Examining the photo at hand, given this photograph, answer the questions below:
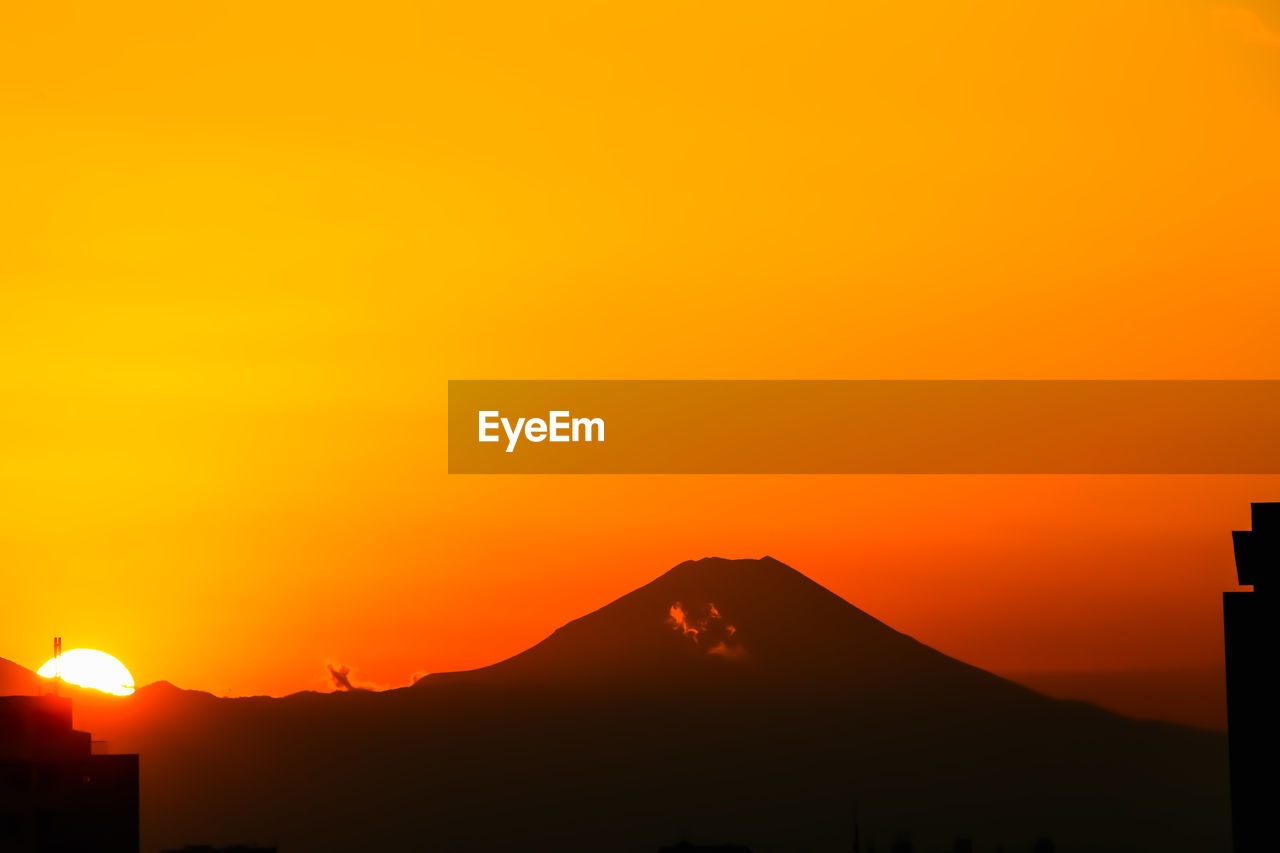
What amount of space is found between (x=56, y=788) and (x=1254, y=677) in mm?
67556

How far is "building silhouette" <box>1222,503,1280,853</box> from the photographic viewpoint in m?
67.3

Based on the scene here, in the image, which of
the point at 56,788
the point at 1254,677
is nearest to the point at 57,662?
the point at 56,788

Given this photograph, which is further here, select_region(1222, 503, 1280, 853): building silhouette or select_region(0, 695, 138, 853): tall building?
select_region(0, 695, 138, 853): tall building

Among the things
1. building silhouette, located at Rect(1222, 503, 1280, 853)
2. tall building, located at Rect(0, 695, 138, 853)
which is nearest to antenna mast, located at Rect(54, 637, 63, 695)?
tall building, located at Rect(0, 695, 138, 853)

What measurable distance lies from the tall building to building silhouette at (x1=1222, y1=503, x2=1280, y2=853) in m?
65.5

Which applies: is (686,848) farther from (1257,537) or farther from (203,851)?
(1257,537)

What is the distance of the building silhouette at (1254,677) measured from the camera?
221 feet

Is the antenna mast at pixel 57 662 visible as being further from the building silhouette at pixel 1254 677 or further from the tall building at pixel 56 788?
the building silhouette at pixel 1254 677

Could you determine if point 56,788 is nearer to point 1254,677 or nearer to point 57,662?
point 57,662

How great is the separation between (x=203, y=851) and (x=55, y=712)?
54154 mm

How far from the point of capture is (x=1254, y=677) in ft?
225

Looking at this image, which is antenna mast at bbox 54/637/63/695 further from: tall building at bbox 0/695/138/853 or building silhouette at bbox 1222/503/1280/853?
building silhouette at bbox 1222/503/1280/853

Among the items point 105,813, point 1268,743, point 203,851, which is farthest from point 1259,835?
point 203,851

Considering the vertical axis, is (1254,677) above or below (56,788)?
above
